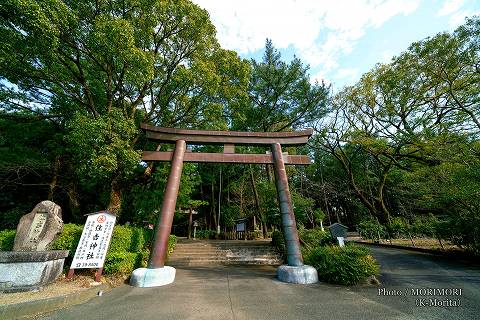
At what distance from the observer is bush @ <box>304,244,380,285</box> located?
247 inches

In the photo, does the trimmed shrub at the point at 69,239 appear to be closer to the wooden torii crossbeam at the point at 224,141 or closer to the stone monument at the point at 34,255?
the stone monument at the point at 34,255

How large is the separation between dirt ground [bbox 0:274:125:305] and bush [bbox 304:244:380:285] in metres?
6.27

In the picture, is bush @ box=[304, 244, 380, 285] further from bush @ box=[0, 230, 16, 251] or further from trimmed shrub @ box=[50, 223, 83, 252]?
bush @ box=[0, 230, 16, 251]

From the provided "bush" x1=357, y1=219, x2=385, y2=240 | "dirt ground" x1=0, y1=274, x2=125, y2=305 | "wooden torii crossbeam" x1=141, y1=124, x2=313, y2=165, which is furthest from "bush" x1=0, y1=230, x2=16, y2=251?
"bush" x1=357, y1=219, x2=385, y2=240

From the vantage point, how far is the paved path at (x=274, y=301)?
4219mm

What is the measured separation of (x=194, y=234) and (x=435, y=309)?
18734 millimetres

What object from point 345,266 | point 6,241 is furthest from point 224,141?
point 6,241

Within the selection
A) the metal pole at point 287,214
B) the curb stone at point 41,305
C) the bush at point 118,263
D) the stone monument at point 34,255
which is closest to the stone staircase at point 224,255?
the bush at point 118,263

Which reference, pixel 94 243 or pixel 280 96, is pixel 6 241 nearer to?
pixel 94 243

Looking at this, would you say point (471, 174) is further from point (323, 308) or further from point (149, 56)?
point (149, 56)

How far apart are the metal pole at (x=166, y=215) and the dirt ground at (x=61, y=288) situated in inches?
51.3

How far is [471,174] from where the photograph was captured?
23.2 feet

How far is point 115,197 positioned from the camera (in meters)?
9.65

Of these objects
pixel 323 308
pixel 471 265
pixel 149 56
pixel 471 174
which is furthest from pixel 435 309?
pixel 149 56
